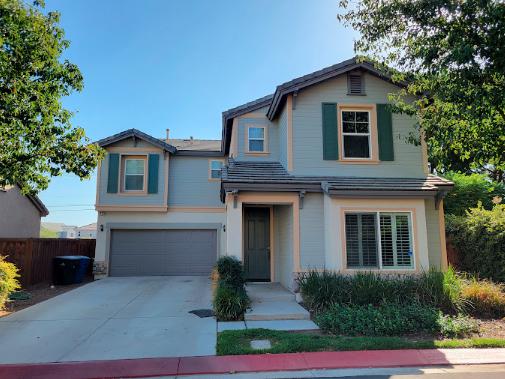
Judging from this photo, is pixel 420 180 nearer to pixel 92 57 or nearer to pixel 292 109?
pixel 292 109

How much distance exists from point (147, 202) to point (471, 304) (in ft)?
40.4

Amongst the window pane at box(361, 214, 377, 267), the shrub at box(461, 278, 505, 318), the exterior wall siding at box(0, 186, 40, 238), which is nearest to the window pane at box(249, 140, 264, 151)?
the window pane at box(361, 214, 377, 267)

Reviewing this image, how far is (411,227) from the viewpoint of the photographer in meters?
9.88

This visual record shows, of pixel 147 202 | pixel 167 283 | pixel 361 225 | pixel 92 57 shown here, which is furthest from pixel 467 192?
pixel 92 57

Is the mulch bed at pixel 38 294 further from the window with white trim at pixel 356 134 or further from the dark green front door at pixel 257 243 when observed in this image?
the window with white trim at pixel 356 134

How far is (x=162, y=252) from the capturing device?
51.9ft

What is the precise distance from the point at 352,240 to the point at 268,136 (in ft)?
15.8

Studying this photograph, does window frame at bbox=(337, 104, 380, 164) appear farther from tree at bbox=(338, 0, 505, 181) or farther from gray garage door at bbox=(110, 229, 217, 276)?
gray garage door at bbox=(110, 229, 217, 276)

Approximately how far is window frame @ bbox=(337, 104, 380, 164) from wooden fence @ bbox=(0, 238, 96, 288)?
11.2 m

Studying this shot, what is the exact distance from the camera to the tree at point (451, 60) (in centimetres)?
756

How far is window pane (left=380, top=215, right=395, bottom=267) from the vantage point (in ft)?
31.7

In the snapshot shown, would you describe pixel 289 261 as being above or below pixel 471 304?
above

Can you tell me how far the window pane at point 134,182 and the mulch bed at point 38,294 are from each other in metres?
4.25

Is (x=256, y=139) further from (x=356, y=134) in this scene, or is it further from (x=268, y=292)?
(x=268, y=292)
